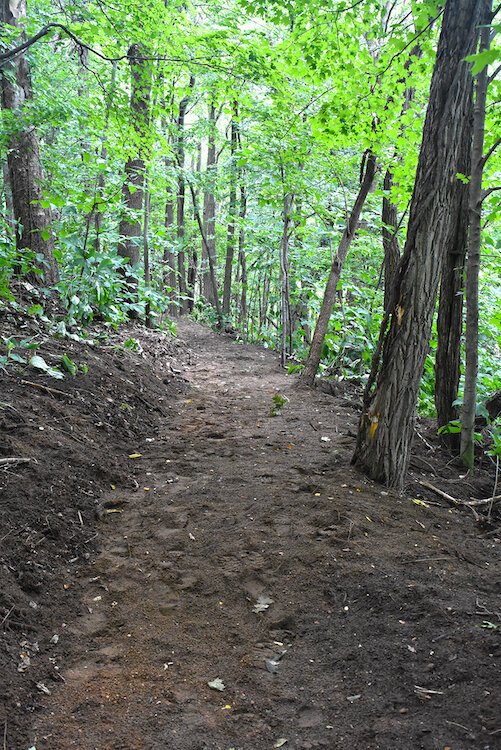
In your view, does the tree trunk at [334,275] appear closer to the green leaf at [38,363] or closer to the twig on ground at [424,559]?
the green leaf at [38,363]

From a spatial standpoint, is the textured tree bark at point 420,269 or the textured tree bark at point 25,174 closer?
the textured tree bark at point 420,269

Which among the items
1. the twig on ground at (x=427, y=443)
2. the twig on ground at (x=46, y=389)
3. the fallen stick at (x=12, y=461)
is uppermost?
the twig on ground at (x=46, y=389)

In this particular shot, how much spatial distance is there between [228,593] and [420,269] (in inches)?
105

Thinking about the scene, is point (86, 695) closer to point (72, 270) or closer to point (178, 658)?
point (178, 658)

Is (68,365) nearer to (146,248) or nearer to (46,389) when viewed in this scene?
(46,389)

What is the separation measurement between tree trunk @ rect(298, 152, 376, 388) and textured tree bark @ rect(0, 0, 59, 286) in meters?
3.89

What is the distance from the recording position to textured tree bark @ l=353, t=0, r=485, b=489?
148 inches

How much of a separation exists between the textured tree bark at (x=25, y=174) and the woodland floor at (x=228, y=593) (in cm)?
224

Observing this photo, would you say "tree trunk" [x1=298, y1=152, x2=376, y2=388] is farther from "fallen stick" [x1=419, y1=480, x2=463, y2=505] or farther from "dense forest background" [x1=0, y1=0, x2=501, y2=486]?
"fallen stick" [x1=419, y1=480, x2=463, y2=505]

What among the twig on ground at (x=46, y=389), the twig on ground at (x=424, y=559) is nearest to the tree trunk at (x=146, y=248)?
the twig on ground at (x=46, y=389)

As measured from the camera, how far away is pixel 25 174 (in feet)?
22.9

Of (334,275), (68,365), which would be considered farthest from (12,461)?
(334,275)

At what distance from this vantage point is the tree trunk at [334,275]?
6.96m

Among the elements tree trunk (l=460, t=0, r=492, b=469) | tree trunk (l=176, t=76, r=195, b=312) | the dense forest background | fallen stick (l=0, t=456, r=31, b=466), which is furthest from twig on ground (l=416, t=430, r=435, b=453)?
tree trunk (l=176, t=76, r=195, b=312)
